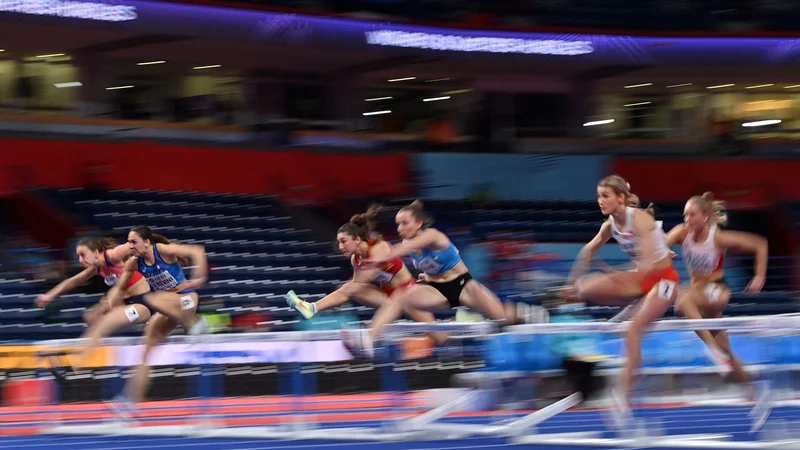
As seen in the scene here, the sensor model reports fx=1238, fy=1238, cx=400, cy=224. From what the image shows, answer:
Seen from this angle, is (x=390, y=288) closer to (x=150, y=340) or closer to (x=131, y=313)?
(x=150, y=340)

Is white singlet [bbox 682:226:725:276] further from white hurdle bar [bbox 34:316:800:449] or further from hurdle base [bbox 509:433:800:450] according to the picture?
hurdle base [bbox 509:433:800:450]

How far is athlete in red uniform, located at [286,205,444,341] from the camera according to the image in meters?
9.10

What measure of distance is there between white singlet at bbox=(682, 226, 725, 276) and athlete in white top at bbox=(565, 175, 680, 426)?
616 millimetres

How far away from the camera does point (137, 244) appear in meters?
9.36

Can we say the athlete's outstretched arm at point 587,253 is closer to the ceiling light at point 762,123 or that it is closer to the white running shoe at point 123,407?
the white running shoe at point 123,407

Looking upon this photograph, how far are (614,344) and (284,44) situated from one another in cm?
988

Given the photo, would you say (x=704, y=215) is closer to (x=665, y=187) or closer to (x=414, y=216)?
(x=414, y=216)

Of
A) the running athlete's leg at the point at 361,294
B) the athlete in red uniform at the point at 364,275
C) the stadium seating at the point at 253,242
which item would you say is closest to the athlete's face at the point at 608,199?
the athlete in red uniform at the point at 364,275

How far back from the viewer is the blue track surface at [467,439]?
869 centimetres

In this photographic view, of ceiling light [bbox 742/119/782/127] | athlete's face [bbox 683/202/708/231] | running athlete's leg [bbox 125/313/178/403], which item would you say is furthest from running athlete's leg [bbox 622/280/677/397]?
ceiling light [bbox 742/119/782/127]

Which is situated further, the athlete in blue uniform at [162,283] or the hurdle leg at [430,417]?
the athlete in blue uniform at [162,283]

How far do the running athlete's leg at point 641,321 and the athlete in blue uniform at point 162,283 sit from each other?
3.25 m

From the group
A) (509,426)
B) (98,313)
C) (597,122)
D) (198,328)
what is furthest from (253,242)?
(509,426)

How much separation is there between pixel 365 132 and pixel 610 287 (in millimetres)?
14276
